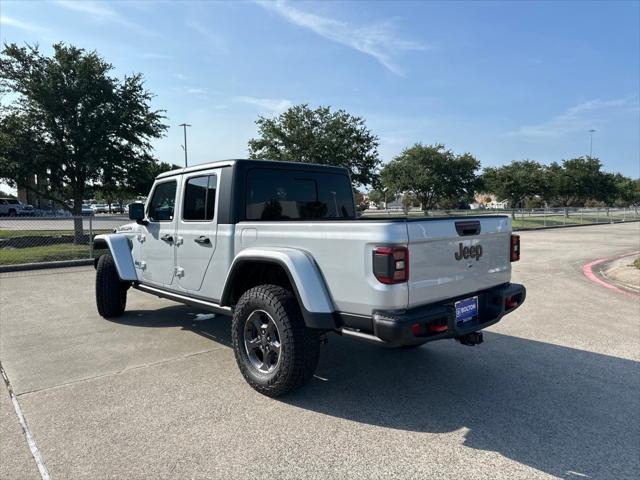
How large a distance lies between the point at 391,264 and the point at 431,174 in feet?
80.1

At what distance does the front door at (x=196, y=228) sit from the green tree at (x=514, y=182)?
98.3 ft

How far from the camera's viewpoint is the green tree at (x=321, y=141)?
68.2 ft

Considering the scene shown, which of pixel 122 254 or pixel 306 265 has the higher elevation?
pixel 306 265

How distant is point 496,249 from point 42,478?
3713mm

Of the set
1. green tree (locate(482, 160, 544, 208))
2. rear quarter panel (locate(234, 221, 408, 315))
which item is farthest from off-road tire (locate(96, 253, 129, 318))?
green tree (locate(482, 160, 544, 208))

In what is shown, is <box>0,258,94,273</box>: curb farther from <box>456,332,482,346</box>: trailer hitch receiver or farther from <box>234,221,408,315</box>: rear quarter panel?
<box>456,332,482,346</box>: trailer hitch receiver

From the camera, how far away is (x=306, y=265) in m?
3.40

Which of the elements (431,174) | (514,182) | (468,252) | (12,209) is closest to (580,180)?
(514,182)

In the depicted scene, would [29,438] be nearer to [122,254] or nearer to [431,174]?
[122,254]

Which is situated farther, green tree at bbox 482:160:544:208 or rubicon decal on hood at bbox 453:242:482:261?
green tree at bbox 482:160:544:208

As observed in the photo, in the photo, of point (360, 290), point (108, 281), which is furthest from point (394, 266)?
point (108, 281)

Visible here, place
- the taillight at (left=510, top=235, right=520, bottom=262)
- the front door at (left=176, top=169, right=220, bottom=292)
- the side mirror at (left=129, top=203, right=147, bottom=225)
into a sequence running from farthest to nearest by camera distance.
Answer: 1. the side mirror at (left=129, top=203, right=147, bottom=225)
2. the front door at (left=176, top=169, right=220, bottom=292)
3. the taillight at (left=510, top=235, right=520, bottom=262)

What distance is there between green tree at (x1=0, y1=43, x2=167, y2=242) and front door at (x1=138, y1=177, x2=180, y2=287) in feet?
34.6

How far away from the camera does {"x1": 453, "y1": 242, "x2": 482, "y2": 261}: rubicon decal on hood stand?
11.5 ft
